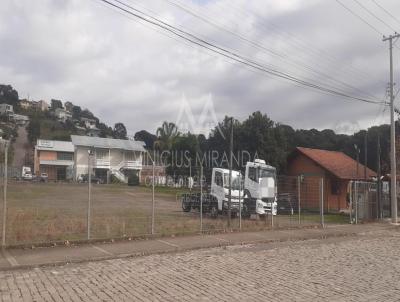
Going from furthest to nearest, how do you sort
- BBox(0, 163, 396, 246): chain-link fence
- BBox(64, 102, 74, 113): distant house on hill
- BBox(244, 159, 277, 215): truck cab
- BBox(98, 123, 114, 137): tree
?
BBox(64, 102, 74, 113): distant house on hill < BBox(98, 123, 114, 137): tree < BBox(244, 159, 277, 215): truck cab < BBox(0, 163, 396, 246): chain-link fence

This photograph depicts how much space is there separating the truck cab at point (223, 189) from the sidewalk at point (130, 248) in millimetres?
5378

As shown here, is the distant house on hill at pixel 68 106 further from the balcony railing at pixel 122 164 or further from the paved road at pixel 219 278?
the paved road at pixel 219 278

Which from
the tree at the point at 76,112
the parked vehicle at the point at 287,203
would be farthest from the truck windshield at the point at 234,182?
the tree at the point at 76,112

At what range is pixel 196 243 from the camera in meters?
14.2

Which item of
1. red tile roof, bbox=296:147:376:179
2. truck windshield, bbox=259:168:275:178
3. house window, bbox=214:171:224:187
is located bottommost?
house window, bbox=214:171:224:187

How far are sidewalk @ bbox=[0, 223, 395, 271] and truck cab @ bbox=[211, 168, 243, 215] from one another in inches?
212

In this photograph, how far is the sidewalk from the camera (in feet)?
34.4

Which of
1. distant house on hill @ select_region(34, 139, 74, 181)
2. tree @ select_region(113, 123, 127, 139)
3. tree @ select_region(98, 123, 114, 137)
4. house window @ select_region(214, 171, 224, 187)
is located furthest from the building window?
house window @ select_region(214, 171, 224, 187)

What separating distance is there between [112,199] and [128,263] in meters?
18.7

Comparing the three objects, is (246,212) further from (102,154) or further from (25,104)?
(25,104)

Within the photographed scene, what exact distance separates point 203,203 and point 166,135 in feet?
160

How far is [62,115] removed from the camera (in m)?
137

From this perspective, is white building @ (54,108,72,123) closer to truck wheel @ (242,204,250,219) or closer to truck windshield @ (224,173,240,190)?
truck windshield @ (224,173,240,190)

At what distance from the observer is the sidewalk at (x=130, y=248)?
34.4 feet
